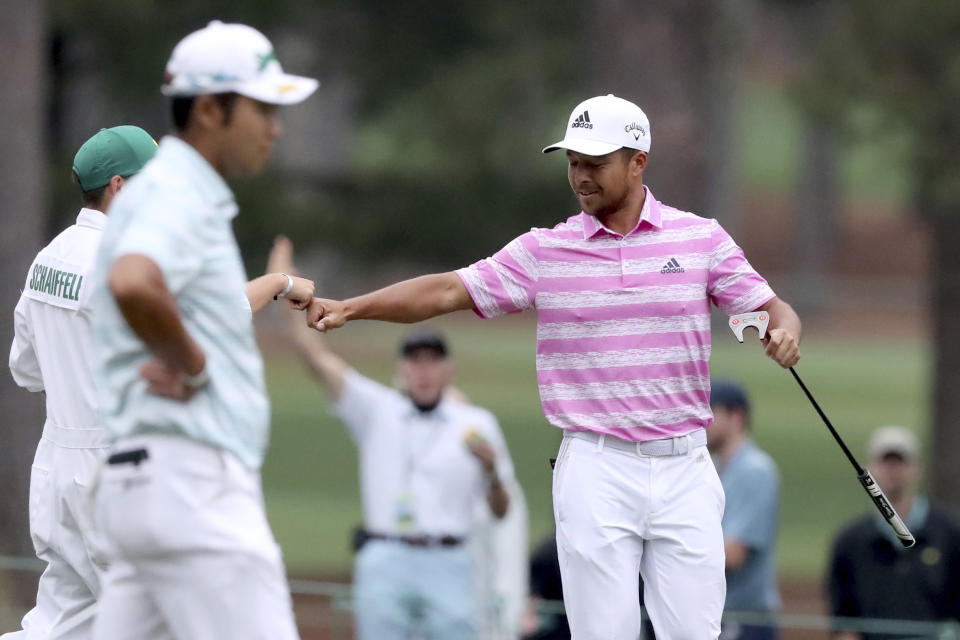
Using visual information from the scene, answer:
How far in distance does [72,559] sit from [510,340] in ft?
140

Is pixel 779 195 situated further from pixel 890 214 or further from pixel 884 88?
pixel 884 88

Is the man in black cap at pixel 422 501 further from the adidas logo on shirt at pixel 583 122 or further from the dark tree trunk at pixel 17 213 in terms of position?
the adidas logo on shirt at pixel 583 122

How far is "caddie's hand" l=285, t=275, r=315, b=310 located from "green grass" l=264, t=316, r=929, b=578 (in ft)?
36.7

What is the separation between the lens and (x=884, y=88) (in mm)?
13180

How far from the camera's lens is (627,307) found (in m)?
5.91

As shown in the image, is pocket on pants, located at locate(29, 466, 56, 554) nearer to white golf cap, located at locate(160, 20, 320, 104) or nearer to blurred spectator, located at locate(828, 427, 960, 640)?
white golf cap, located at locate(160, 20, 320, 104)

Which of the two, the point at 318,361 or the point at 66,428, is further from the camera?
the point at 318,361

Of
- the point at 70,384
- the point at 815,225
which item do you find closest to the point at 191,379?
the point at 70,384

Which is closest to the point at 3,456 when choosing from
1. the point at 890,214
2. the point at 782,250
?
the point at 782,250

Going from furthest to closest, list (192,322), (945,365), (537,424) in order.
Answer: (537,424)
(945,365)
(192,322)

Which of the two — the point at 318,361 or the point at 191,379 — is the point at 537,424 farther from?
the point at 191,379

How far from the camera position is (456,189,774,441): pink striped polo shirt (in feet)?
19.4

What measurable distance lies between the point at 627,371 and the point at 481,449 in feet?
12.1

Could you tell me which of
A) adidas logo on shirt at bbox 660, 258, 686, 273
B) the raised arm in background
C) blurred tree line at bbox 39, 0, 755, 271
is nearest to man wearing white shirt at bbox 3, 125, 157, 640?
adidas logo on shirt at bbox 660, 258, 686, 273
